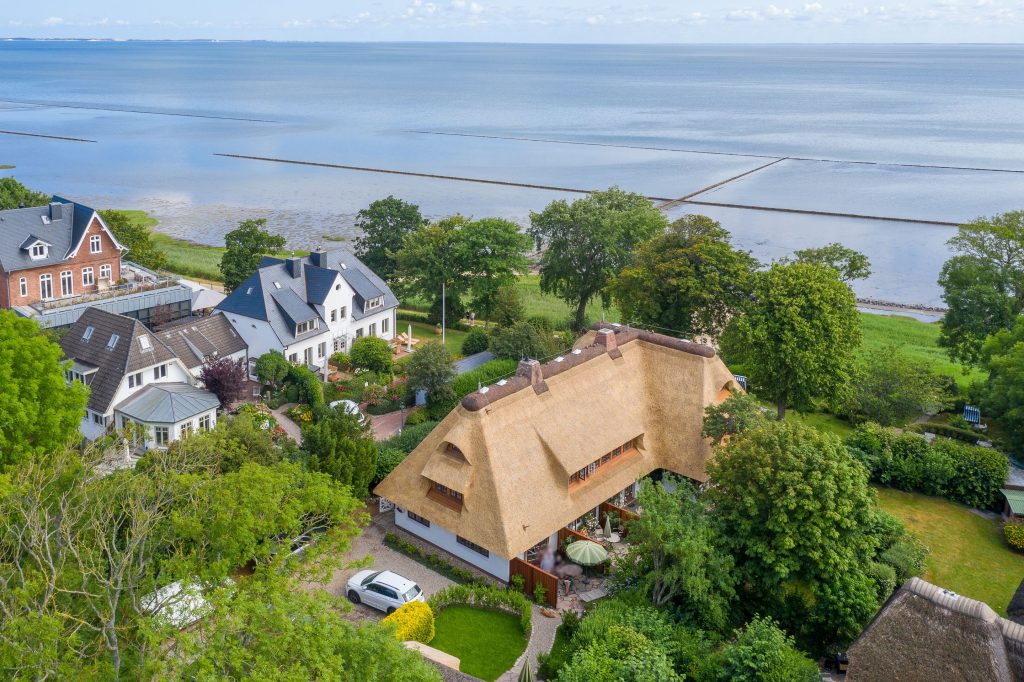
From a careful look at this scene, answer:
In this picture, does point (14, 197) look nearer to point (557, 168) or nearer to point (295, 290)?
point (295, 290)

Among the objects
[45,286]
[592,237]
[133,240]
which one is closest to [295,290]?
[45,286]

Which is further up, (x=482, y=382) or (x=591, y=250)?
(x=591, y=250)

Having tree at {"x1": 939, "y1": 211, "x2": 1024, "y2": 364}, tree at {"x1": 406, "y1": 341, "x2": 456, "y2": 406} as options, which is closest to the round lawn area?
tree at {"x1": 406, "y1": 341, "x2": 456, "y2": 406}

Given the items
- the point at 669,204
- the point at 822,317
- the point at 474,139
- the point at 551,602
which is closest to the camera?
the point at 551,602

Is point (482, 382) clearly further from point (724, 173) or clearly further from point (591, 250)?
point (724, 173)

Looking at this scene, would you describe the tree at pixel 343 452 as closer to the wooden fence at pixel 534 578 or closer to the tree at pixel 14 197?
the wooden fence at pixel 534 578

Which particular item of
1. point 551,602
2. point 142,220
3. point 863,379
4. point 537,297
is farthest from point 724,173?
point 551,602
